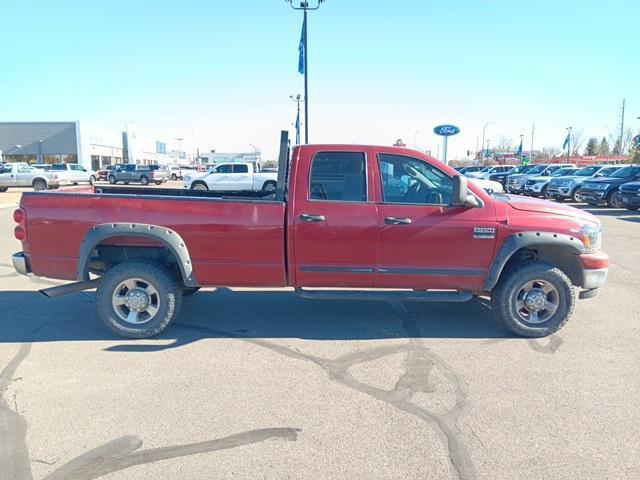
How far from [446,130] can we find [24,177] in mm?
25914

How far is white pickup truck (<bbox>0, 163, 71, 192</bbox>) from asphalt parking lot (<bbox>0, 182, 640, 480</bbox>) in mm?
26541

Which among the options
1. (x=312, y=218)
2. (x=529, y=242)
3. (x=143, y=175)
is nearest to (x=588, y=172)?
(x=529, y=242)

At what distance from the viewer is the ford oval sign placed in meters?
21.8

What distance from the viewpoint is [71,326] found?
489 centimetres

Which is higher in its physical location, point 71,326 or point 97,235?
point 97,235

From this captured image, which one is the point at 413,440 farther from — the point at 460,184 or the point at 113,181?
the point at 113,181

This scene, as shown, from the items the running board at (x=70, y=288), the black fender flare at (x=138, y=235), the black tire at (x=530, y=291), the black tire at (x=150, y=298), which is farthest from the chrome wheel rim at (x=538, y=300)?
the running board at (x=70, y=288)

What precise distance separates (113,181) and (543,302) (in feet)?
136

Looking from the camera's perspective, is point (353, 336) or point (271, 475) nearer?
point (271, 475)

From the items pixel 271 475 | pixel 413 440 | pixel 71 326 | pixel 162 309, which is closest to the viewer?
pixel 271 475

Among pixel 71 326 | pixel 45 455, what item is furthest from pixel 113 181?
pixel 45 455

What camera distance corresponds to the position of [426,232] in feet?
14.3

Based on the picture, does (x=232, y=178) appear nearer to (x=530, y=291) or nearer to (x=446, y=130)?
(x=446, y=130)

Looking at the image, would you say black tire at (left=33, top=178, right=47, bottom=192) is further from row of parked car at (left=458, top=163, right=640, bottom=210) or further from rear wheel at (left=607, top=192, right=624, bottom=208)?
rear wheel at (left=607, top=192, right=624, bottom=208)
